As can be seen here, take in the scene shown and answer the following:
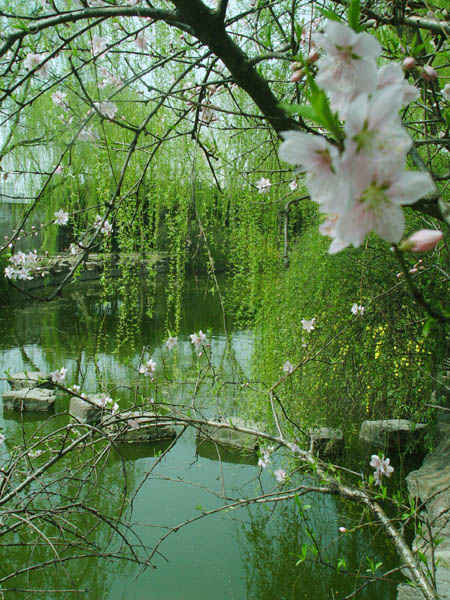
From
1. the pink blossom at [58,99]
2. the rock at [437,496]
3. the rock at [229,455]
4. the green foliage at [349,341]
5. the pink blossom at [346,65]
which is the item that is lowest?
the rock at [229,455]

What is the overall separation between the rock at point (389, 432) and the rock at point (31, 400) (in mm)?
2188

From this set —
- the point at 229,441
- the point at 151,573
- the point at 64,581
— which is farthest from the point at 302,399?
the point at 64,581

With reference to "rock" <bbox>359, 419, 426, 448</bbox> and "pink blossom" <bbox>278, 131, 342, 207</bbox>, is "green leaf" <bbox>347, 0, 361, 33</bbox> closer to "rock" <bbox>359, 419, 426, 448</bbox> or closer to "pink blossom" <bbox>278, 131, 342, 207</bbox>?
"pink blossom" <bbox>278, 131, 342, 207</bbox>

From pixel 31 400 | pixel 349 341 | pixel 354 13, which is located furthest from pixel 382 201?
pixel 31 400

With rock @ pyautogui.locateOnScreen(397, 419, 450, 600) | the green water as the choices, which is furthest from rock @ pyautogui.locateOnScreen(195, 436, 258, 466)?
rock @ pyautogui.locateOnScreen(397, 419, 450, 600)

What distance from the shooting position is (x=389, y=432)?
281 cm

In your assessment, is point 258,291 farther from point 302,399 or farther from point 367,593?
point 367,593

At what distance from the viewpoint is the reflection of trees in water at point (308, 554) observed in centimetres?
187

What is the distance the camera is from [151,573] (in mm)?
1912

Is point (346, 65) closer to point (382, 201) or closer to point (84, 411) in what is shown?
point (382, 201)

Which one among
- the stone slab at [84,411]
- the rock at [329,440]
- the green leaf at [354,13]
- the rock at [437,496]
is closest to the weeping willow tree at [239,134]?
the green leaf at [354,13]

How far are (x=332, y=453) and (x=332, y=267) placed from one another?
106cm

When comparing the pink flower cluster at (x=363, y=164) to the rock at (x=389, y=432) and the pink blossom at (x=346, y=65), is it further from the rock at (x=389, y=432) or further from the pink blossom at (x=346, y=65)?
the rock at (x=389, y=432)

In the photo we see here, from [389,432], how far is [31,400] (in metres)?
2.44
